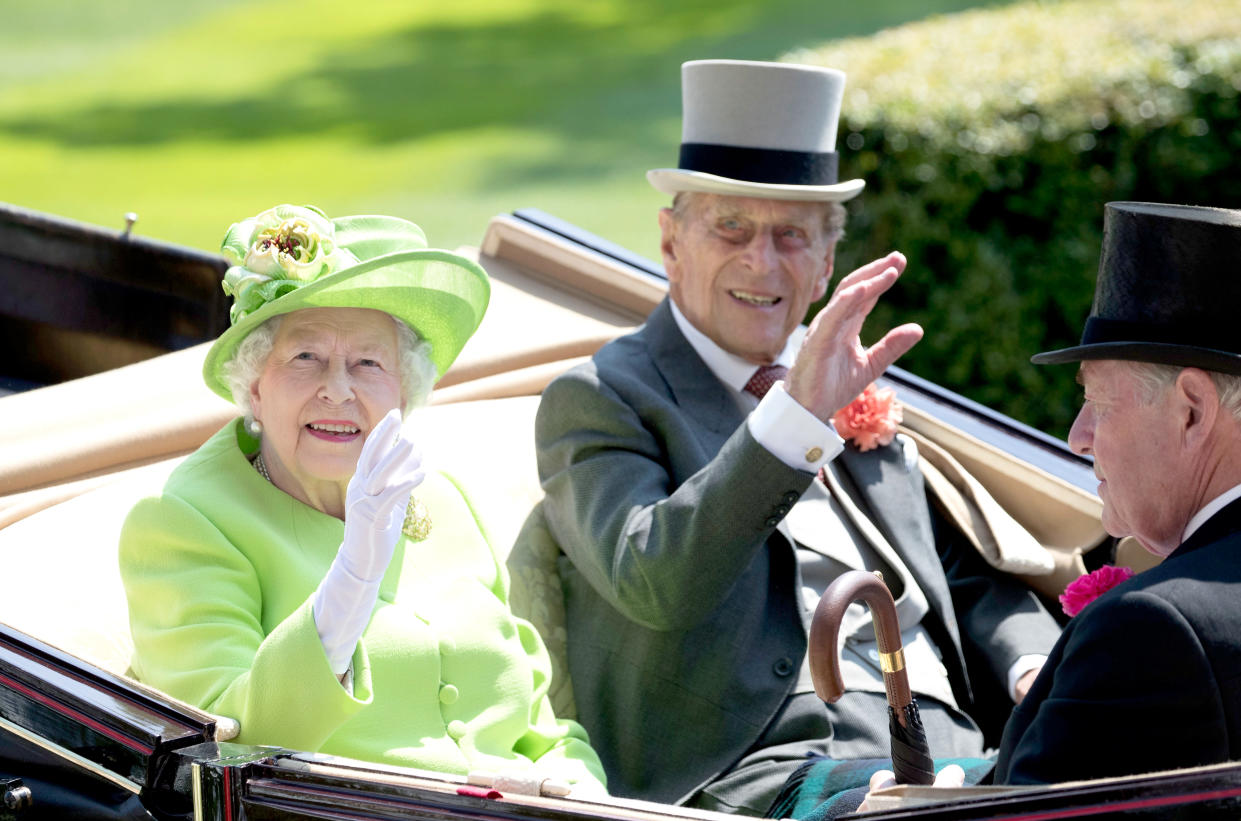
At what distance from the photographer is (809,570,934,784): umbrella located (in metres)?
1.86

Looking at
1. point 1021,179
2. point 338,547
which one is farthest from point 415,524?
point 1021,179

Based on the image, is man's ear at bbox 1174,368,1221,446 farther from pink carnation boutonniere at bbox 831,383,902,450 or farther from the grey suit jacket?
pink carnation boutonniere at bbox 831,383,902,450

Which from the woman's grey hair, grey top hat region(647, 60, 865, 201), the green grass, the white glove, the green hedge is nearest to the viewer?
the white glove

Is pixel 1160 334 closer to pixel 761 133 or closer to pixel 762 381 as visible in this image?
pixel 762 381

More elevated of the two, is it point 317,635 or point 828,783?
point 317,635

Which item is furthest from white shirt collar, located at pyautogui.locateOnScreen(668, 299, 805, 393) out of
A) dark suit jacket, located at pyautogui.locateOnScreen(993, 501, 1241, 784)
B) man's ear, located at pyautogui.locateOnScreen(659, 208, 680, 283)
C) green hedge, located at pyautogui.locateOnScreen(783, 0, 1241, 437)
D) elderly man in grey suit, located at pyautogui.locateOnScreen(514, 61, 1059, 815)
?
green hedge, located at pyautogui.locateOnScreen(783, 0, 1241, 437)

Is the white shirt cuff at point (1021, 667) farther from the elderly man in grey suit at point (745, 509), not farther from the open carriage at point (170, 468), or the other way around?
the open carriage at point (170, 468)

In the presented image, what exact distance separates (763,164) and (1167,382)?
4.23 feet

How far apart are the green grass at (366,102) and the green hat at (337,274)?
23.2ft

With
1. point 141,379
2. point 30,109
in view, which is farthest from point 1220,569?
point 30,109

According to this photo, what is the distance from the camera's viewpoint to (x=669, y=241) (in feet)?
10.3

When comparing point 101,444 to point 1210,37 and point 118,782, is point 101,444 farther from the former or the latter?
point 1210,37

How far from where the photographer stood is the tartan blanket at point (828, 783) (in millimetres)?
2287

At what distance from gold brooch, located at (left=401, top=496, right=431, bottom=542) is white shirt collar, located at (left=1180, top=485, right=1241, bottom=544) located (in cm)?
120
